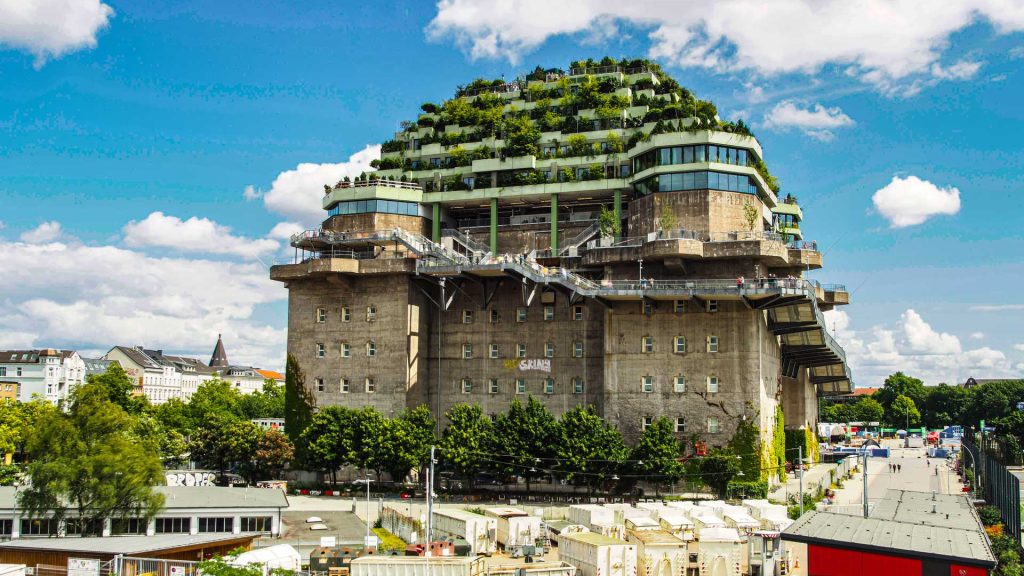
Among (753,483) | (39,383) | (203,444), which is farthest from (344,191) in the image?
(39,383)

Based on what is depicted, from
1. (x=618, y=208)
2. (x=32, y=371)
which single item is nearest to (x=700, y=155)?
(x=618, y=208)

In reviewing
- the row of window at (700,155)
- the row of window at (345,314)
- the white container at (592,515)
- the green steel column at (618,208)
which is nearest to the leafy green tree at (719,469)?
the white container at (592,515)

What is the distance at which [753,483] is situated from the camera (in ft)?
264

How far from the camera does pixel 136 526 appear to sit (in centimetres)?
6412

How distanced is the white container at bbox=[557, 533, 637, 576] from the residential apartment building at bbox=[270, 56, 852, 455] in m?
33.6

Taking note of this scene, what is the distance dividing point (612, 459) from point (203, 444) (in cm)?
4090

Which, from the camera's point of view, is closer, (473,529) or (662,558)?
(662,558)

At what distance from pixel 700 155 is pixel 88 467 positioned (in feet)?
183

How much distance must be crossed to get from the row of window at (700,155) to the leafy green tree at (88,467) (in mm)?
50558

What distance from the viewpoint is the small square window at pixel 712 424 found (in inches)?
3287

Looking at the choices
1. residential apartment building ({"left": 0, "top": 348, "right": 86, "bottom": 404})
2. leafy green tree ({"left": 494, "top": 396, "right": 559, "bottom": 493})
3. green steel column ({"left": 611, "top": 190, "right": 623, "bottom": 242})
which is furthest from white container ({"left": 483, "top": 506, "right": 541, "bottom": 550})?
residential apartment building ({"left": 0, "top": 348, "right": 86, "bottom": 404})

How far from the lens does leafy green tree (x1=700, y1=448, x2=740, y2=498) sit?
81.4 metres

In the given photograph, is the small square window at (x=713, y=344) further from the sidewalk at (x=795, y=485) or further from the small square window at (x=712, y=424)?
the sidewalk at (x=795, y=485)

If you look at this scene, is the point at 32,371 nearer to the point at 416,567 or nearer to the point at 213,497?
the point at 213,497
